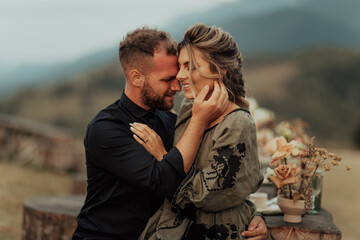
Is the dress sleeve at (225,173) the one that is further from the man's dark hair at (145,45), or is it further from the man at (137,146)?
the man's dark hair at (145,45)

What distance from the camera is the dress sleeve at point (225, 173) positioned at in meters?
2.57

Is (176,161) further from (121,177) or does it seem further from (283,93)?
(283,93)

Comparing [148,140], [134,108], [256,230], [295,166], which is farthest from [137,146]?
[295,166]

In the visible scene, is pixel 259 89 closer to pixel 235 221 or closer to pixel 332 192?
pixel 332 192

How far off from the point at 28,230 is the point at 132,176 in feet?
7.82

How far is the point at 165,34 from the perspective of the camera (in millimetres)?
3119

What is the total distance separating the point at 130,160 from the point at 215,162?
0.51 meters

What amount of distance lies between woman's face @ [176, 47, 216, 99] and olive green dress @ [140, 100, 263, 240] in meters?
0.25

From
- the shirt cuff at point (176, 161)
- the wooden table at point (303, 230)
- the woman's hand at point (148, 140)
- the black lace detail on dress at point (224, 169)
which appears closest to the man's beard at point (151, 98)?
the woman's hand at point (148, 140)

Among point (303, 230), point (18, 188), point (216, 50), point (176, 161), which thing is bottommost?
point (18, 188)

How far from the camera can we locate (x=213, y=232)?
106 inches

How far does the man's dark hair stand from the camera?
10.1ft

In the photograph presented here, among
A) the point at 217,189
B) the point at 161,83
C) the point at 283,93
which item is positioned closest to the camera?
the point at 217,189

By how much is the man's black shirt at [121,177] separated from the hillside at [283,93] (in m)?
18.2
